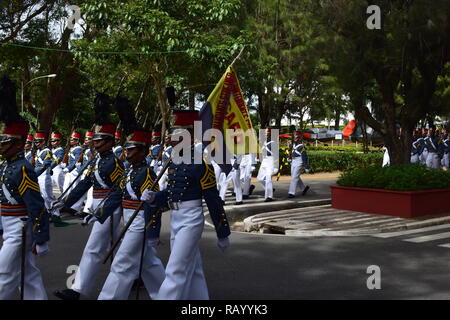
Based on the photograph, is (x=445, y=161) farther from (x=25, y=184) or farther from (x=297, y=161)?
(x=25, y=184)

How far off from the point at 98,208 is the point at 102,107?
1.41 meters

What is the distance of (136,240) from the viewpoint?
19.9 ft

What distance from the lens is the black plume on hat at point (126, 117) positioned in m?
6.66

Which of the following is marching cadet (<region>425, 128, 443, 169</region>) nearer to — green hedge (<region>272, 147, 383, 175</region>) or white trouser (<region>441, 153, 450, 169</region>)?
white trouser (<region>441, 153, 450, 169</region>)

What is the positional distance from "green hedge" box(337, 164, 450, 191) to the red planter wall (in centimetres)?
17

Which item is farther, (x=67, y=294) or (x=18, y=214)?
(x=67, y=294)

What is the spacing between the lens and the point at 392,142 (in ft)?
48.2

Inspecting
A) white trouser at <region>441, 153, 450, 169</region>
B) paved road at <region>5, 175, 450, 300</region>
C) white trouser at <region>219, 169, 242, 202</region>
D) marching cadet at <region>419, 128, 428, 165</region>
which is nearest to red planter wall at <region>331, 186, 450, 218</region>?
paved road at <region>5, 175, 450, 300</region>

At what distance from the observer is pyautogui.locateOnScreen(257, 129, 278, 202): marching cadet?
616 inches

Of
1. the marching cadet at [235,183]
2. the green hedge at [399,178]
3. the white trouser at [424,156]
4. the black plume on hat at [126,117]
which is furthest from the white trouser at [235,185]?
the white trouser at [424,156]

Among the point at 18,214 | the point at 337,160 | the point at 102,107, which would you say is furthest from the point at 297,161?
the point at 337,160

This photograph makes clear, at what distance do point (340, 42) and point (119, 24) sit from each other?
7429 millimetres
